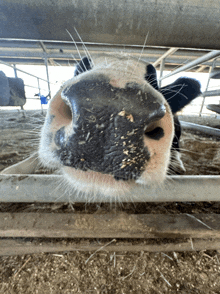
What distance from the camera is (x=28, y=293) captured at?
88 cm

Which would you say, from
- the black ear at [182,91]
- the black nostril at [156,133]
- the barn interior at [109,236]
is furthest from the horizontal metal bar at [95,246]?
the black ear at [182,91]

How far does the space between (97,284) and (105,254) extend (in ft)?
0.56

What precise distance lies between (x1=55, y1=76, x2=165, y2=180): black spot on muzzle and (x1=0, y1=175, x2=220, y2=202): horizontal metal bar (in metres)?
0.40

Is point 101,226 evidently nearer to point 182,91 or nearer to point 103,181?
point 103,181

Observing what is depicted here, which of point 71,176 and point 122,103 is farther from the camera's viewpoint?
point 71,176

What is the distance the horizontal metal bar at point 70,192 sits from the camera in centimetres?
106

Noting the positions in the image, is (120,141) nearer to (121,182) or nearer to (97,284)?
(121,182)

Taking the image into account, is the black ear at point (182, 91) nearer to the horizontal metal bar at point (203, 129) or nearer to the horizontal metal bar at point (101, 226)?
the horizontal metal bar at point (101, 226)

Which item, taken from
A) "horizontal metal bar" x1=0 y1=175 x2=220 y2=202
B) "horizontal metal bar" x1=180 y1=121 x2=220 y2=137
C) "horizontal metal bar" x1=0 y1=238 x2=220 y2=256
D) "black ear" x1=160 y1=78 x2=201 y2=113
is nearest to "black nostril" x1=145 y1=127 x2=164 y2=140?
"horizontal metal bar" x1=0 y1=175 x2=220 y2=202

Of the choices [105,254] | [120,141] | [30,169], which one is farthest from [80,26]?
[105,254]

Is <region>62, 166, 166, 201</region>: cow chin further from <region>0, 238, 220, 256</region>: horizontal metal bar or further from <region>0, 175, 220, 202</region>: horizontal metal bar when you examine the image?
<region>0, 238, 220, 256</region>: horizontal metal bar

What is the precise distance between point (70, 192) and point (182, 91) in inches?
62.1

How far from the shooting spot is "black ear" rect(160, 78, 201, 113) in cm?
186

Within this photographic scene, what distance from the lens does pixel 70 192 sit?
106 centimetres
